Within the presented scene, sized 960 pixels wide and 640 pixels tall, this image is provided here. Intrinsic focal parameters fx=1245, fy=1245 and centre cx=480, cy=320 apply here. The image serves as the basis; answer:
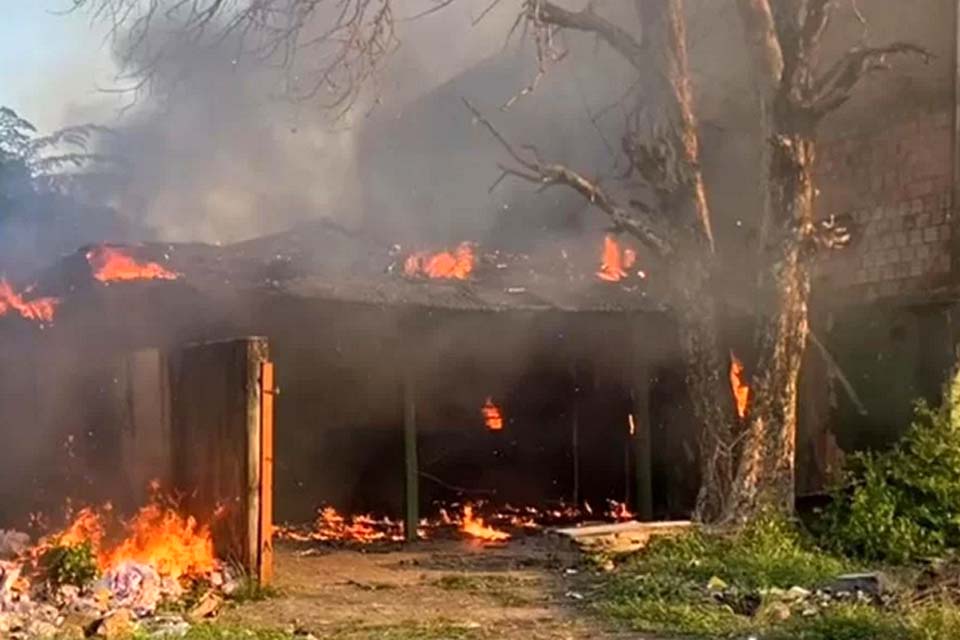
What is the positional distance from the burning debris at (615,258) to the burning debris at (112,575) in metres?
6.82

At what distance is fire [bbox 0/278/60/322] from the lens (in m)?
12.1

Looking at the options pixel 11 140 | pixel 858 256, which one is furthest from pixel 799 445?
pixel 11 140

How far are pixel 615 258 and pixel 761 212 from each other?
15.0 feet

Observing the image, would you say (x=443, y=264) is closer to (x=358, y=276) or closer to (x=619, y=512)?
(x=358, y=276)

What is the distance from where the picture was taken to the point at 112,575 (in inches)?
364

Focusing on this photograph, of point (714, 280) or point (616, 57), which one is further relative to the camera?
point (616, 57)

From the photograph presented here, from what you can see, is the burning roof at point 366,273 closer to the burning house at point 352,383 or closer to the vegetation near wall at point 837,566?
the burning house at point 352,383

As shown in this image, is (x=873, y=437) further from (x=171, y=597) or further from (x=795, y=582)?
(x=171, y=597)

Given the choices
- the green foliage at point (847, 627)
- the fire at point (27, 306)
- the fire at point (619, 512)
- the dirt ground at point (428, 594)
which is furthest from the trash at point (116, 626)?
the fire at point (619, 512)

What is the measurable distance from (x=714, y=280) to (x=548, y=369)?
4.40m

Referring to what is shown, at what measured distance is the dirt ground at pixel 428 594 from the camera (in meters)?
8.54

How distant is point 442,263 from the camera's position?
49.4ft

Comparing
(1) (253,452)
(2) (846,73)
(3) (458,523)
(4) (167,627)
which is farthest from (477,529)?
(4) (167,627)

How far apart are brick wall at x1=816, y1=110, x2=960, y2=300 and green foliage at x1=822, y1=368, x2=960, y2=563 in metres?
1.68
